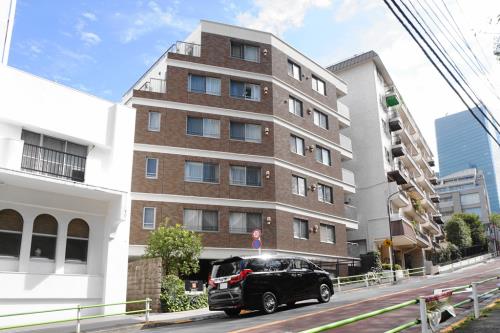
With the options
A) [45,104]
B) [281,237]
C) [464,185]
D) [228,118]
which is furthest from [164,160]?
[464,185]

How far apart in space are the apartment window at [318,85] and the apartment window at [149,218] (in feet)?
56.9

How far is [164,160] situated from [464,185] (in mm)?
125646

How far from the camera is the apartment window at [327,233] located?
3450 cm

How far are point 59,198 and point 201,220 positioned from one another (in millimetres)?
11676

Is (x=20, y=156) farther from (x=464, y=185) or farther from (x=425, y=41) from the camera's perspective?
(x=464, y=185)

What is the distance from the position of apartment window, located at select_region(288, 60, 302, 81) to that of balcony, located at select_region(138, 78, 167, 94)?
997cm

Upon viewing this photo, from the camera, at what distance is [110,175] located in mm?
20281

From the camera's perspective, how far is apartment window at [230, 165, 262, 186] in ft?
102

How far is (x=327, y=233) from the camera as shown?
1383 inches

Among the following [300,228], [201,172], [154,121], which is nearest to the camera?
[154,121]

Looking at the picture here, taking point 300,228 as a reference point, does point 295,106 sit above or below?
above

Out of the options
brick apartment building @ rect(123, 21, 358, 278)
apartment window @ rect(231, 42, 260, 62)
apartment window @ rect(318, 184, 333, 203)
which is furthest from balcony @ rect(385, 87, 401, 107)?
apartment window @ rect(231, 42, 260, 62)

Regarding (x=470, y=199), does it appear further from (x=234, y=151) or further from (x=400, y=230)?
(x=234, y=151)

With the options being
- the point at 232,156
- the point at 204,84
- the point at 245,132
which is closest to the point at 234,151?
the point at 232,156
